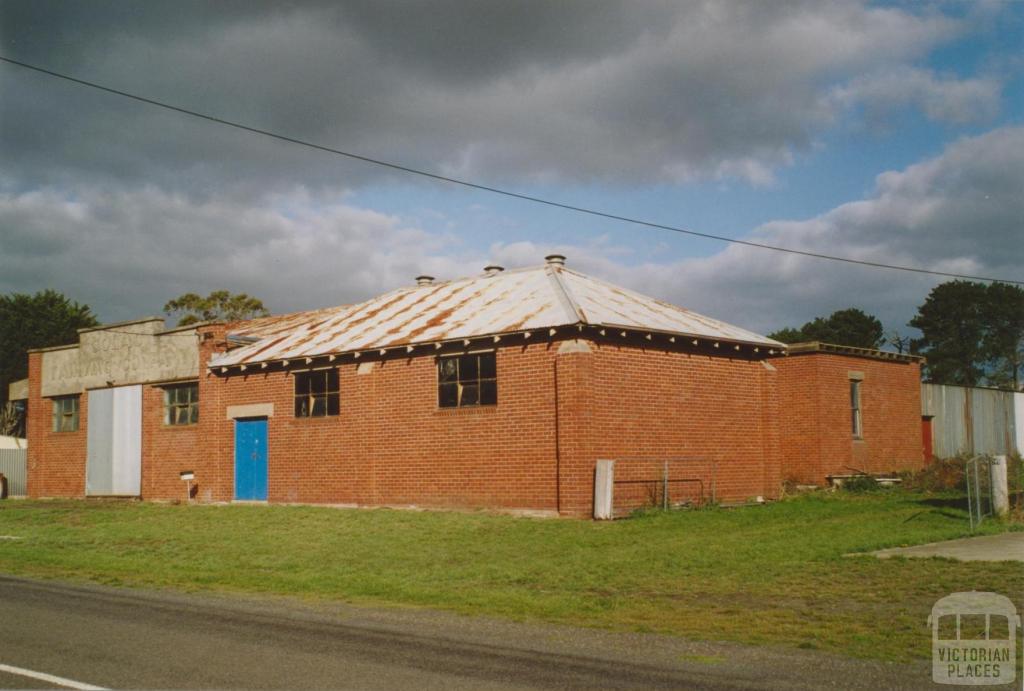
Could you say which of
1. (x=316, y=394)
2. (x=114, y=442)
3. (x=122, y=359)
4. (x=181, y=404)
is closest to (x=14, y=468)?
(x=114, y=442)

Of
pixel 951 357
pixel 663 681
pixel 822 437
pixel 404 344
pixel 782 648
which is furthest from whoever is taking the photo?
pixel 951 357

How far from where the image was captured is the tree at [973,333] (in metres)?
81.4

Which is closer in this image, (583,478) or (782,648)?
(782,648)

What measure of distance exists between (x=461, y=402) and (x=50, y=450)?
20.3 meters

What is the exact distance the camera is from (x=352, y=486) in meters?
24.7

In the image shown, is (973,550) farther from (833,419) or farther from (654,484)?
(833,419)

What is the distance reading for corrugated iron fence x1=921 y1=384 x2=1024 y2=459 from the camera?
3488cm

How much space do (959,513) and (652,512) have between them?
20.1 ft

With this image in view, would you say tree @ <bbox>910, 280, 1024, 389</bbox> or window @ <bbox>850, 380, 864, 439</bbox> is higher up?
tree @ <bbox>910, 280, 1024, 389</bbox>

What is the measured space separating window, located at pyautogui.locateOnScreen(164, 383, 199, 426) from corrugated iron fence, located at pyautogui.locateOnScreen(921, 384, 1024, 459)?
25.1m

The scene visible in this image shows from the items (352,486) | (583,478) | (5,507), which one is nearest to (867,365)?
(583,478)

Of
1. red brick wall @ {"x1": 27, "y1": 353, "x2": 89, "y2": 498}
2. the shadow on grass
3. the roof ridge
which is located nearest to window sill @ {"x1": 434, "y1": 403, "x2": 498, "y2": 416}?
the roof ridge

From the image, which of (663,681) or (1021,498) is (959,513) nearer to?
(1021,498)

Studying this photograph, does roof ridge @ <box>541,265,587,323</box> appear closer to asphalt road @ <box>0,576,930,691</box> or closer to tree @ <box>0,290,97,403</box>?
asphalt road @ <box>0,576,930,691</box>
